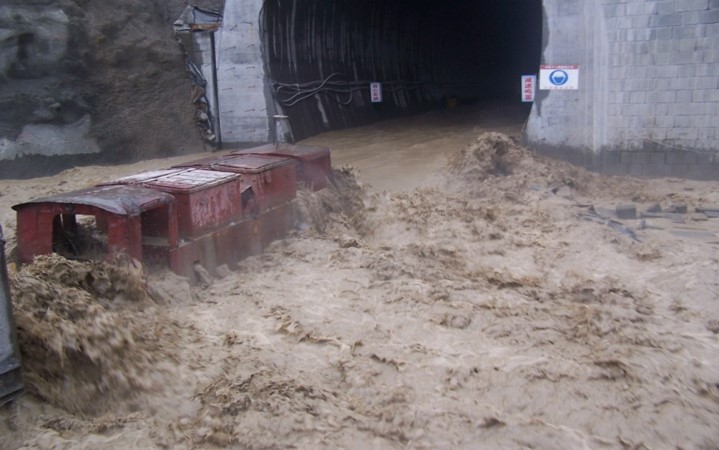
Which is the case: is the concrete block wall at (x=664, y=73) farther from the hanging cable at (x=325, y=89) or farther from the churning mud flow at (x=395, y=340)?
the hanging cable at (x=325, y=89)

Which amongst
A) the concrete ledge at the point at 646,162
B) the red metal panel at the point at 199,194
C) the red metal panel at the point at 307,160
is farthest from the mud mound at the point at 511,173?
the red metal panel at the point at 199,194

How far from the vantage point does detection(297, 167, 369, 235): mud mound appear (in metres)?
7.84

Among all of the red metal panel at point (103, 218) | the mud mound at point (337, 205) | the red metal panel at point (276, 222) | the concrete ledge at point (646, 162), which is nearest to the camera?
the red metal panel at point (103, 218)

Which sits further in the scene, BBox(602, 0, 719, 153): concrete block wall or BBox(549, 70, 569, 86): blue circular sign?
BBox(549, 70, 569, 86): blue circular sign

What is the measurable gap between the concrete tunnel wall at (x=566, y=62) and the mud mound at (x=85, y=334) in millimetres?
7482

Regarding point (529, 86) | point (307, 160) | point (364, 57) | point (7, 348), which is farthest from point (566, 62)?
point (7, 348)

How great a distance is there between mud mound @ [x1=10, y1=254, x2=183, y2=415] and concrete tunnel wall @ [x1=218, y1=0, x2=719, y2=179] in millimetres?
7482

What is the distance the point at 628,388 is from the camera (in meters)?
4.19

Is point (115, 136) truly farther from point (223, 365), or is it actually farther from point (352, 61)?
point (223, 365)

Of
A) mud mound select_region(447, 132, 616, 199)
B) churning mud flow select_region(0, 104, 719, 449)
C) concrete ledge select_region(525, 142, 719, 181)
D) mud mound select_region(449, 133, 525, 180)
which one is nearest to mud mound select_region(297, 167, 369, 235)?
churning mud flow select_region(0, 104, 719, 449)

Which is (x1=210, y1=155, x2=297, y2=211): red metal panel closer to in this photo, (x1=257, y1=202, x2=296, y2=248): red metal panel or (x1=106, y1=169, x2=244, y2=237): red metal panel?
(x1=257, y1=202, x2=296, y2=248): red metal panel

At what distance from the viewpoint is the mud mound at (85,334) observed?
374 cm

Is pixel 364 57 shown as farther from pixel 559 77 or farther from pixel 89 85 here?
pixel 89 85

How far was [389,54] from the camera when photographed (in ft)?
56.7
